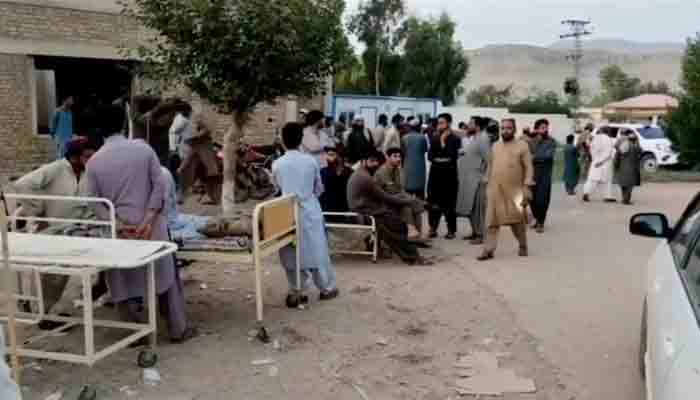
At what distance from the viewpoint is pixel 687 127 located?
2242 cm

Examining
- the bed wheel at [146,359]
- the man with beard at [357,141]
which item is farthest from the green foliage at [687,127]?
the bed wheel at [146,359]

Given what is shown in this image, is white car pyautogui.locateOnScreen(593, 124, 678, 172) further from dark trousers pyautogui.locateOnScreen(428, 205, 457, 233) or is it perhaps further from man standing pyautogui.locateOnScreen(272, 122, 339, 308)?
man standing pyautogui.locateOnScreen(272, 122, 339, 308)

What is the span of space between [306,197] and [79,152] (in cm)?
190

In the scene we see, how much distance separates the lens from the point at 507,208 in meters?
8.38

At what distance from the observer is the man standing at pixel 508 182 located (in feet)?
27.5

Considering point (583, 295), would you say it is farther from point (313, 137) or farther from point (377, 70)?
point (377, 70)

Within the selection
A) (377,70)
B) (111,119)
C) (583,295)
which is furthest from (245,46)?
(377,70)

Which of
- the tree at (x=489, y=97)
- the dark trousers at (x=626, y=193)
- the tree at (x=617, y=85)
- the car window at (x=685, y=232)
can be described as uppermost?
the tree at (x=617, y=85)

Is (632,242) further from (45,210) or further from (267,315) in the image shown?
(45,210)

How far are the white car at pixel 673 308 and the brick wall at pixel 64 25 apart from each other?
14.3 meters

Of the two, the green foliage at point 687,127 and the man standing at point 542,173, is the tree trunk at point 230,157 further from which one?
the green foliage at point 687,127

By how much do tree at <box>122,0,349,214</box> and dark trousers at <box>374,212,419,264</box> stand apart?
2427 millimetres

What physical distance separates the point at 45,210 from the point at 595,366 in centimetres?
423

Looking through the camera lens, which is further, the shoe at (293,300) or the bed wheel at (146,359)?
the shoe at (293,300)
